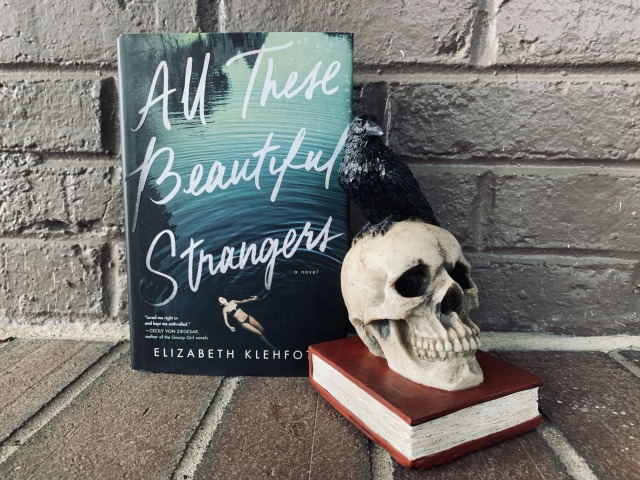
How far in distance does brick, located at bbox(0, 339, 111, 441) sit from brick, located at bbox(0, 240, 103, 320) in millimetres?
70

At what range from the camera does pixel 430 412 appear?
0.49 m

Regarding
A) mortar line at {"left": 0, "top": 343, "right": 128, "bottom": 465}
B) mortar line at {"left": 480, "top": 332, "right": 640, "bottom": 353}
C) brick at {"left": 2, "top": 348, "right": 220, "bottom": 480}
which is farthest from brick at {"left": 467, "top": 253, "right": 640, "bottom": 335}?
mortar line at {"left": 0, "top": 343, "right": 128, "bottom": 465}

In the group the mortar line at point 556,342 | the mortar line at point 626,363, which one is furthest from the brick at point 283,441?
the mortar line at point 626,363

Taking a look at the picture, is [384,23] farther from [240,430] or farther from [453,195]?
[240,430]

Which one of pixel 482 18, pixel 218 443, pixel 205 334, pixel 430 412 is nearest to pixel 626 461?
pixel 430 412

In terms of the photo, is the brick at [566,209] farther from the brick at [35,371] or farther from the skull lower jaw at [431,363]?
the brick at [35,371]

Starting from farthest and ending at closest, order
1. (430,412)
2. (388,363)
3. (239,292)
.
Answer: (239,292) < (388,363) < (430,412)

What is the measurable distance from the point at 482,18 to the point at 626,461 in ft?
2.34

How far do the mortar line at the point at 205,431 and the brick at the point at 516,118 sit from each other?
51 centimetres

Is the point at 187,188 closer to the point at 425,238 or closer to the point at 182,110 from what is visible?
the point at 182,110

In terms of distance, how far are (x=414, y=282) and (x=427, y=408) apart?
0.17m

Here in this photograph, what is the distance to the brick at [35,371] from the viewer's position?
0.63 m

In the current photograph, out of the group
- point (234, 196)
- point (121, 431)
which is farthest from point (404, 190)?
point (121, 431)

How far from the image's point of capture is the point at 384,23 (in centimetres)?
79
